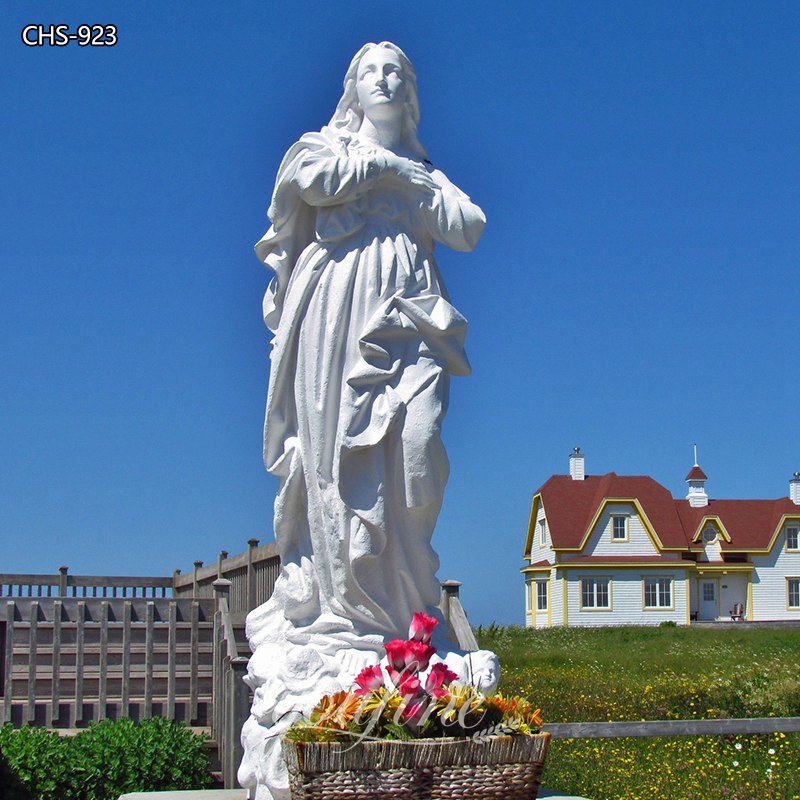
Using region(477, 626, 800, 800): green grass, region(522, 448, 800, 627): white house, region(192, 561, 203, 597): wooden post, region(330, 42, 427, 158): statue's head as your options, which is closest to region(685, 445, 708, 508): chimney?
region(522, 448, 800, 627): white house

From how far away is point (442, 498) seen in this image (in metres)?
5.26

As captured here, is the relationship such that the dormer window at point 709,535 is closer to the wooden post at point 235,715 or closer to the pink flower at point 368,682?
the wooden post at point 235,715

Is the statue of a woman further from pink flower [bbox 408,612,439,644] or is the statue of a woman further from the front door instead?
the front door

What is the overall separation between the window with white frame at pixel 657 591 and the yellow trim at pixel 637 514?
46.2 inches

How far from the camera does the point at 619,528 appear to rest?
36625 millimetres

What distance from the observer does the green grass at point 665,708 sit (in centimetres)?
797

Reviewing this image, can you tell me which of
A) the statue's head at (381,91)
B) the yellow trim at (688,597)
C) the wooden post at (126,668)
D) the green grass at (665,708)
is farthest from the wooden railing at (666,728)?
the yellow trim at (688,597)

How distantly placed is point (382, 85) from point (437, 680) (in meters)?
3.32

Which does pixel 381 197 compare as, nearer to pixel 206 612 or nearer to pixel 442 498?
pixel 442 498

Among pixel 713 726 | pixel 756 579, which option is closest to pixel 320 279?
pixel 713 726

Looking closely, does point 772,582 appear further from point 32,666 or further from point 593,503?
point 32,666

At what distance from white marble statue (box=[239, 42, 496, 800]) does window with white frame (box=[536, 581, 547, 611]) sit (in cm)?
3274

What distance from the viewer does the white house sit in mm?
36344

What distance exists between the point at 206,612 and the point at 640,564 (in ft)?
96.6
